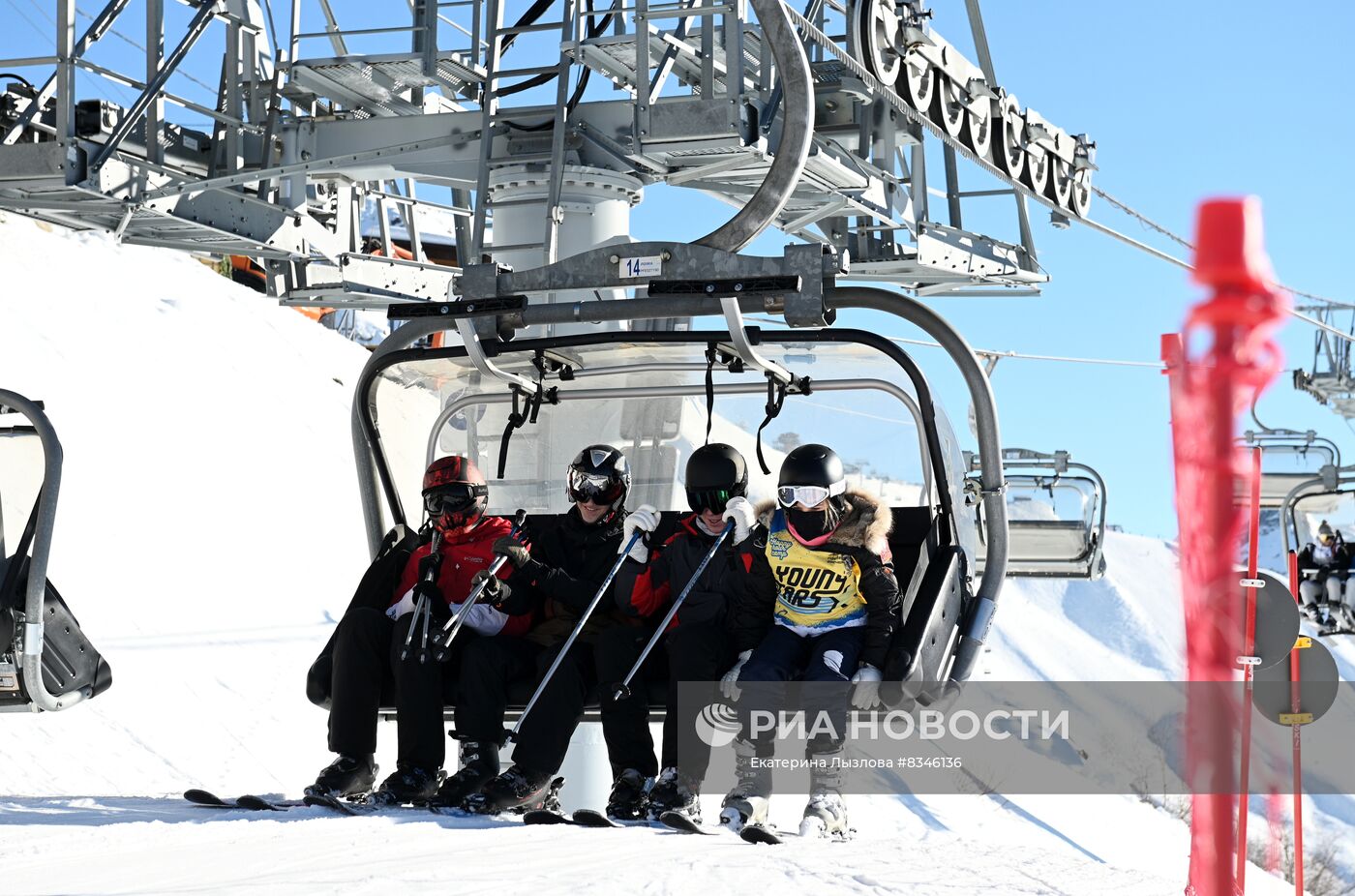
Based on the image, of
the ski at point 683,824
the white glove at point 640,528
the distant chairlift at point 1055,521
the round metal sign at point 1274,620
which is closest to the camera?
the round metal sign at point 1274,620

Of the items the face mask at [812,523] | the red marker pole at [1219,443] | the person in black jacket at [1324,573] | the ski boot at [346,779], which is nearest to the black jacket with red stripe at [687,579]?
the face mask at [812,523]

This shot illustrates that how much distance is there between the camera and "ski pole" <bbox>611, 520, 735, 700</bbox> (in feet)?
19.7

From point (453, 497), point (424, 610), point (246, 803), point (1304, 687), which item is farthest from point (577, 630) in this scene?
point (1304, 687)

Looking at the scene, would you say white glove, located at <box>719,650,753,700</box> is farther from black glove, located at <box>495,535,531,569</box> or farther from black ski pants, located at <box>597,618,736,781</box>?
black glove, located at <box>495,535,531,569</box>

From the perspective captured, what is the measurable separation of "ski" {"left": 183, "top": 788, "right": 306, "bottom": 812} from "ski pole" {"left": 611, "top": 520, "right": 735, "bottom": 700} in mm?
1222

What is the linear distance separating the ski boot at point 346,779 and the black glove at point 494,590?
0.72 metres

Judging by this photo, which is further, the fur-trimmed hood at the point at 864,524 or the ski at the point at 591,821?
the fur-trimmed hood at the point at 864,524

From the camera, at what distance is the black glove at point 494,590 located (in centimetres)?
619

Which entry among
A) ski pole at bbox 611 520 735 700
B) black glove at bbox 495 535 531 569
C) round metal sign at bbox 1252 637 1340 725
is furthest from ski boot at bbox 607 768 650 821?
round metal sign at bbox 1252 637 1340 725

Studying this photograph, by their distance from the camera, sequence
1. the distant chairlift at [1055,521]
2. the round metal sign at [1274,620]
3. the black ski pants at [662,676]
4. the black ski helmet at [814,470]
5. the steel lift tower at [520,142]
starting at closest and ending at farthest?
the round metal sign at [1274,620] → the black ski pants at [662,676] → the black ski helmet at [814,470] → the steel lift tower at [520,142] → the distant chairlift at [1055,521]

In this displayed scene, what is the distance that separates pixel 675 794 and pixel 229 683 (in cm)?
1020

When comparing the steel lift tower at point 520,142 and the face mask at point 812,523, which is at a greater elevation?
the steel lift tower at point 520,142

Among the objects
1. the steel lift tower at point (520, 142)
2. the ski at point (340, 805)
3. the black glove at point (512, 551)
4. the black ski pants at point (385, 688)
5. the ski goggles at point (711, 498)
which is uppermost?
the steel lift tower at point (520, 142)

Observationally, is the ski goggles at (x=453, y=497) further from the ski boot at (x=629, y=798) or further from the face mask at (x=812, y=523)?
the face mask at (x=812, y=523)
